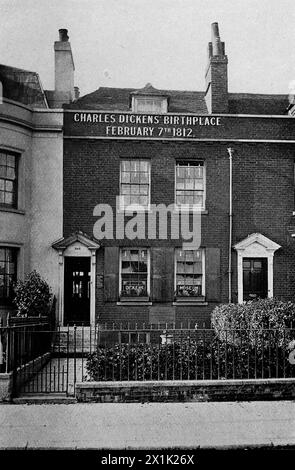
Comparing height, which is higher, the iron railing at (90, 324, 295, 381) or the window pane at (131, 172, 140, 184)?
the window pane at (131, 172, 140, 184)

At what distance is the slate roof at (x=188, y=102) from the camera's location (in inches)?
806

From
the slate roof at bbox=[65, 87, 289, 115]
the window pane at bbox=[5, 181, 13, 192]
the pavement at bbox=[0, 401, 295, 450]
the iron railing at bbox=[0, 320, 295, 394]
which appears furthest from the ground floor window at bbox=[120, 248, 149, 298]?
the pavement at bbox=[0, 401, 295, 450]

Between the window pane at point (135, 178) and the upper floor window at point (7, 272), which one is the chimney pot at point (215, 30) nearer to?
the window pane at point (135, 178)

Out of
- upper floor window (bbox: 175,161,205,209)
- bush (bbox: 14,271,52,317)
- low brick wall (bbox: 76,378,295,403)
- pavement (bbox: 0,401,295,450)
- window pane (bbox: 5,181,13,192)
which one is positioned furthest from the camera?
upper floor window (bbox: 175,161,205,209)

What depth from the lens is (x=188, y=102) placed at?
842 inches

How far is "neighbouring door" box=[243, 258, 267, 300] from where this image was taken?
1839 cm

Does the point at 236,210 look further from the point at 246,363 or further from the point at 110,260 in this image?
the point at 246,363

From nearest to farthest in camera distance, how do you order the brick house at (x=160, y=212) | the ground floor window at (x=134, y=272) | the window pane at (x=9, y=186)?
the window pane at (x=9, y=186)
the brick house at (x=160, y=212)
the ground floor window at (x=134, y=272)

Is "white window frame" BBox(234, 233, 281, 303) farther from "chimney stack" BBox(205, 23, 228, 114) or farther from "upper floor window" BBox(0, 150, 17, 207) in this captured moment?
"upper floor window" BBox(0, 150, 17, 207)

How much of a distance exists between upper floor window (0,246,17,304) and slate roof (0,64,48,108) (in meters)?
5.74

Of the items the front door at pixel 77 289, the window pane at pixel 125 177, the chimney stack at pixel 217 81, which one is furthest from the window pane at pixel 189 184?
the front door at pixel 77 289

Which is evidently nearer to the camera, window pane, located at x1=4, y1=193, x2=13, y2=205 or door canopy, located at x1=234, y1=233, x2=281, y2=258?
window pane, located at x1=4, y1=193, x2=13, y2=205

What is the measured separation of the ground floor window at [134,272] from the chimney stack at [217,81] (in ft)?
19.6

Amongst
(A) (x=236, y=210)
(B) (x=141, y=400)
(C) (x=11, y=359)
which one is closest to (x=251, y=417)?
(B) (x=141, y=400)
